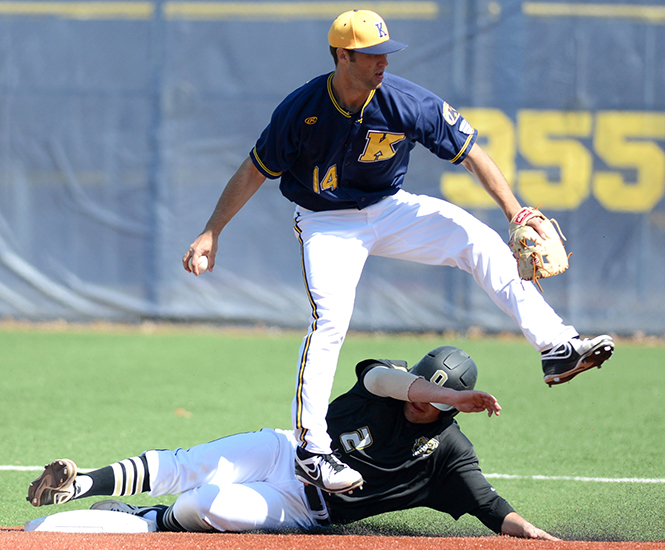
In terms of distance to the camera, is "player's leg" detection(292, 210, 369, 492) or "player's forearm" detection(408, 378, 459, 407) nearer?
"player's forearm" detection(408, 378, 459, 407)

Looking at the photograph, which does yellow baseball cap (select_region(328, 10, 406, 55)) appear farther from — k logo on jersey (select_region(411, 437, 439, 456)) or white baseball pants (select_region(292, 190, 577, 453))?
k logo on jersey (select_region(411, 437, 439, 456))

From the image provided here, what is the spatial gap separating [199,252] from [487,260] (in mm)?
1438

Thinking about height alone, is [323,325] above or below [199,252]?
below

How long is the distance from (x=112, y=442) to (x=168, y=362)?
2766 mm

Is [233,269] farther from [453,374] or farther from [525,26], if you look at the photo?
[453,374]

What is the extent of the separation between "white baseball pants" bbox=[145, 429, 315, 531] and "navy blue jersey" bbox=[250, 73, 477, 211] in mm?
1333

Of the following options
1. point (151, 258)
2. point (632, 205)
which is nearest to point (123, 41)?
point (151, 258)

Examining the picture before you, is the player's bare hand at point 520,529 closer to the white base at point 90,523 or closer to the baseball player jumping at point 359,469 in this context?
the baseball player jumping at point 359,469

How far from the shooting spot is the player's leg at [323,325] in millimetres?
3607

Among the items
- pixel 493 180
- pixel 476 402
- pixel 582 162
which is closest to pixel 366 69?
pixel 493 180

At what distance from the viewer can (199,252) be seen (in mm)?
3967

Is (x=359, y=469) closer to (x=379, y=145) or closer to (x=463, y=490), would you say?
(x=463, y=490)

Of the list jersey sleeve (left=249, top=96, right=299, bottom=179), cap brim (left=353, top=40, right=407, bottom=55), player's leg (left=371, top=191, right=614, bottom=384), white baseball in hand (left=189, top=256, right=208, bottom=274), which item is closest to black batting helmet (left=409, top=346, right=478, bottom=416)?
player's leg (left=371, top=191, right=614, bottom=384)

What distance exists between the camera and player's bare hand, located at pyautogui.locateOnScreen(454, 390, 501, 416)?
3.42m
